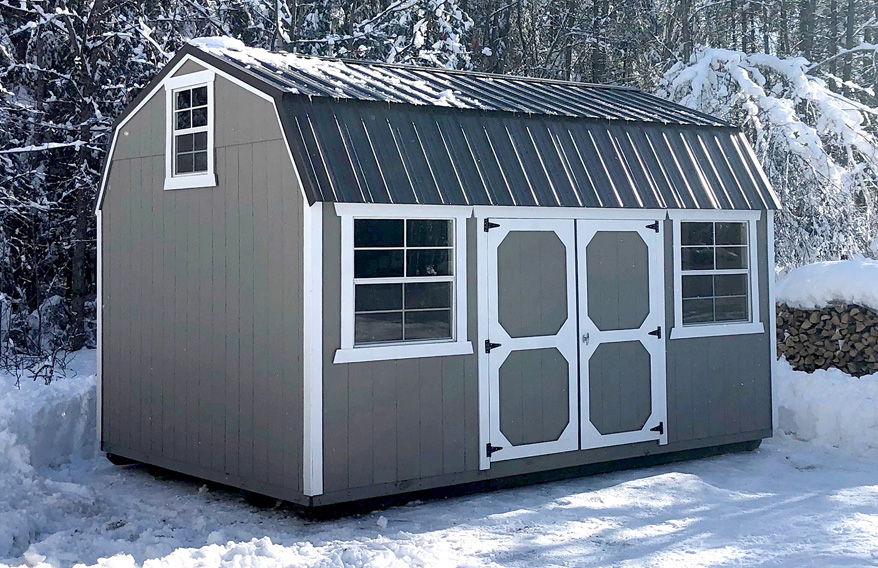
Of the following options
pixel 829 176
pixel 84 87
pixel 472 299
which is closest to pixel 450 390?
pixel 472 299

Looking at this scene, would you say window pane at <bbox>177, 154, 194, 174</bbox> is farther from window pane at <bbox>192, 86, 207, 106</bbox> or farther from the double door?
the double door

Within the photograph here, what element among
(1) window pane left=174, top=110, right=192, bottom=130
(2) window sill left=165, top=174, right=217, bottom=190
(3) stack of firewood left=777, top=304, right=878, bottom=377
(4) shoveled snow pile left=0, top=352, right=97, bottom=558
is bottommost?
(4) shoveled snow pile left=0, top=352, right=97, bottom=558

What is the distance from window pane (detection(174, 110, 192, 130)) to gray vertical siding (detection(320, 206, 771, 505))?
1822 mm

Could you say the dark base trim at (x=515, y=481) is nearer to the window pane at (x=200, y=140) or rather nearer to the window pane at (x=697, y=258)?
the window pane at (x=697, y=258)

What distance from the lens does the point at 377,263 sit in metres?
7.18

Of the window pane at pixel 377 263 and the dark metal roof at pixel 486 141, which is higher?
the dark metal roof at pixel 486 141

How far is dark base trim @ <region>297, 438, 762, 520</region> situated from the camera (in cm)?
718

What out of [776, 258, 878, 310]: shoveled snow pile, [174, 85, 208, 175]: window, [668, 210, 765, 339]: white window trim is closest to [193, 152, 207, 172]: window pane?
[174, 85, 208, 175]: window

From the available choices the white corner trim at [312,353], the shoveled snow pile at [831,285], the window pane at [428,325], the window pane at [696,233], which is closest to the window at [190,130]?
the white corner trim at [312,353]

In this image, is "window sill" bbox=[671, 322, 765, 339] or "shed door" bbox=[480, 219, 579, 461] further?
"window sill" bbox=[671, 322, 765, 339]

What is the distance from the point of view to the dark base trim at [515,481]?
7184 mm

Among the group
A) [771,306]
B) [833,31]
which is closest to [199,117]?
[771,306]

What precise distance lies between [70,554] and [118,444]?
2789 mm

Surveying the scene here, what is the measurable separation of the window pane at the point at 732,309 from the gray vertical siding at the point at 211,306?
4.06 metres
